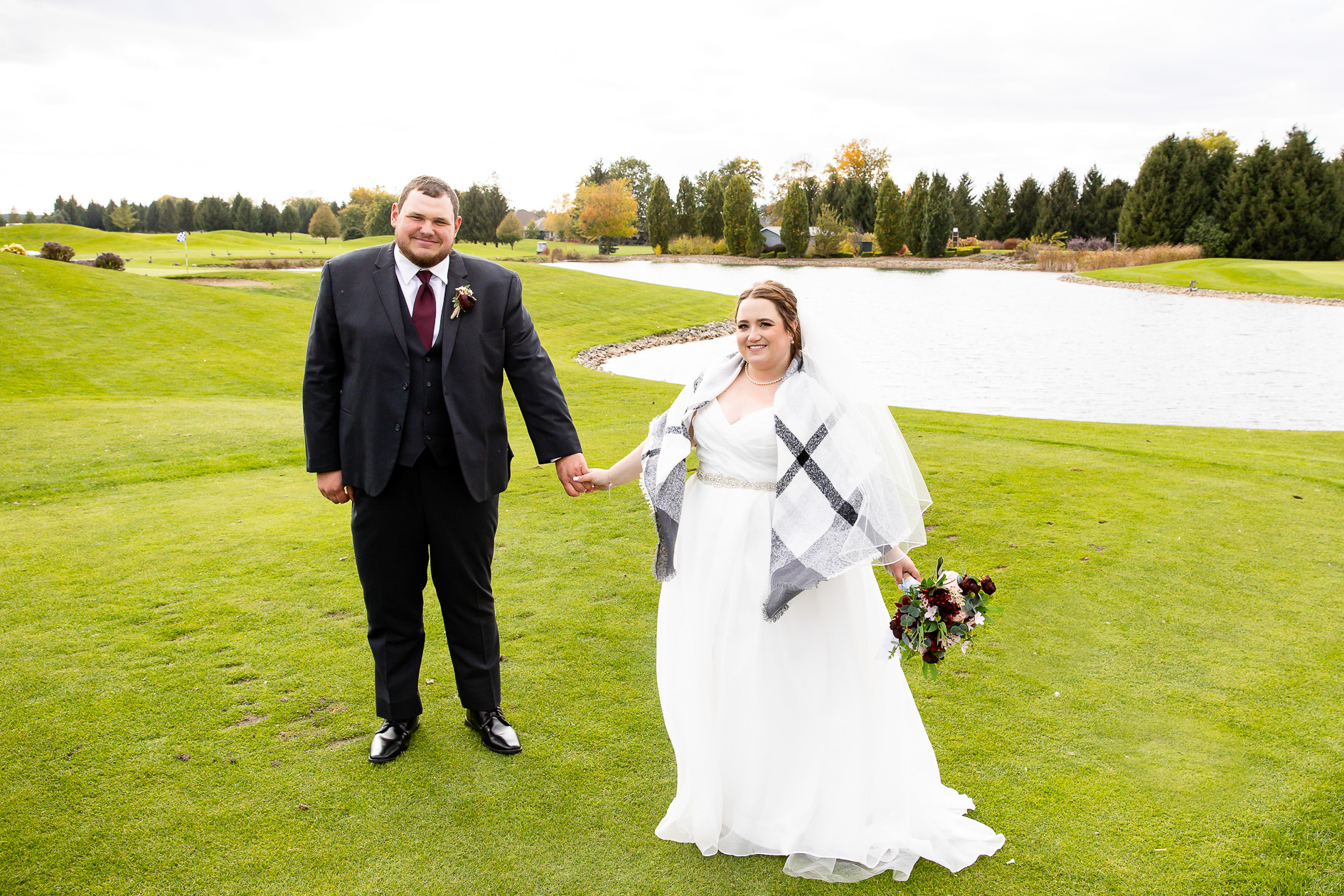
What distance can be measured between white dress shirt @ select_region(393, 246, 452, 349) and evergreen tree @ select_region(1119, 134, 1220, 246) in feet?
196

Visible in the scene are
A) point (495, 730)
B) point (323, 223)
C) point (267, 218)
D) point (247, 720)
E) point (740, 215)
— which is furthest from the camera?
point (740, 215)

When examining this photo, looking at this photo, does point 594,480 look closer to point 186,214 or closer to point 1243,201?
point 1243,201

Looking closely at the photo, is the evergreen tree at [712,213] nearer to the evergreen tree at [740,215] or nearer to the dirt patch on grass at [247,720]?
the evergreen tree at [740,215]

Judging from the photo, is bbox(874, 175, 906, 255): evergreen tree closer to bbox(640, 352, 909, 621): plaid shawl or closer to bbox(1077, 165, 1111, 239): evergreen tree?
bbox(1077, 165, 1111, 239): evergreen tree

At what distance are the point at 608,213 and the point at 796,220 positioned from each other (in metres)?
23.6

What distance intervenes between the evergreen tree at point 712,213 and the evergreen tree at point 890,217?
16.2 m

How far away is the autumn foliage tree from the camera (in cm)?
8506

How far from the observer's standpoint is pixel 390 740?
12.5 feet

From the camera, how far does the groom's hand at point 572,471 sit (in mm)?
3912

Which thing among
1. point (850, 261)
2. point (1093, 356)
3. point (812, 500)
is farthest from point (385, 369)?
point (850, 261)

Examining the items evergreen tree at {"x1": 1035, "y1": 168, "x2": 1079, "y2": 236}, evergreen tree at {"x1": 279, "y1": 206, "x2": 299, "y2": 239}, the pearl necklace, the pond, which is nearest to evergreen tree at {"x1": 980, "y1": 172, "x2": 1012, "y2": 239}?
evergreen tree at {"x1": 1035, "y1": 168, "x2": 1079, "y2": 236}

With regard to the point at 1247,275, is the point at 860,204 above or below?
above

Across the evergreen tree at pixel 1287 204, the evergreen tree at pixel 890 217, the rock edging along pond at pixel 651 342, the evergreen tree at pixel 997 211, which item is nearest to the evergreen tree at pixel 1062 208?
the evergreen tree at pixel 997 211

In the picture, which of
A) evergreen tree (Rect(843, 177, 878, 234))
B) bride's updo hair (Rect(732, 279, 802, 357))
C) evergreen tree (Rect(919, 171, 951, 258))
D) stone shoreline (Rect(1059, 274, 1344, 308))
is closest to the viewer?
bride's updo hair (Rect(732, 279, 802, 357))
